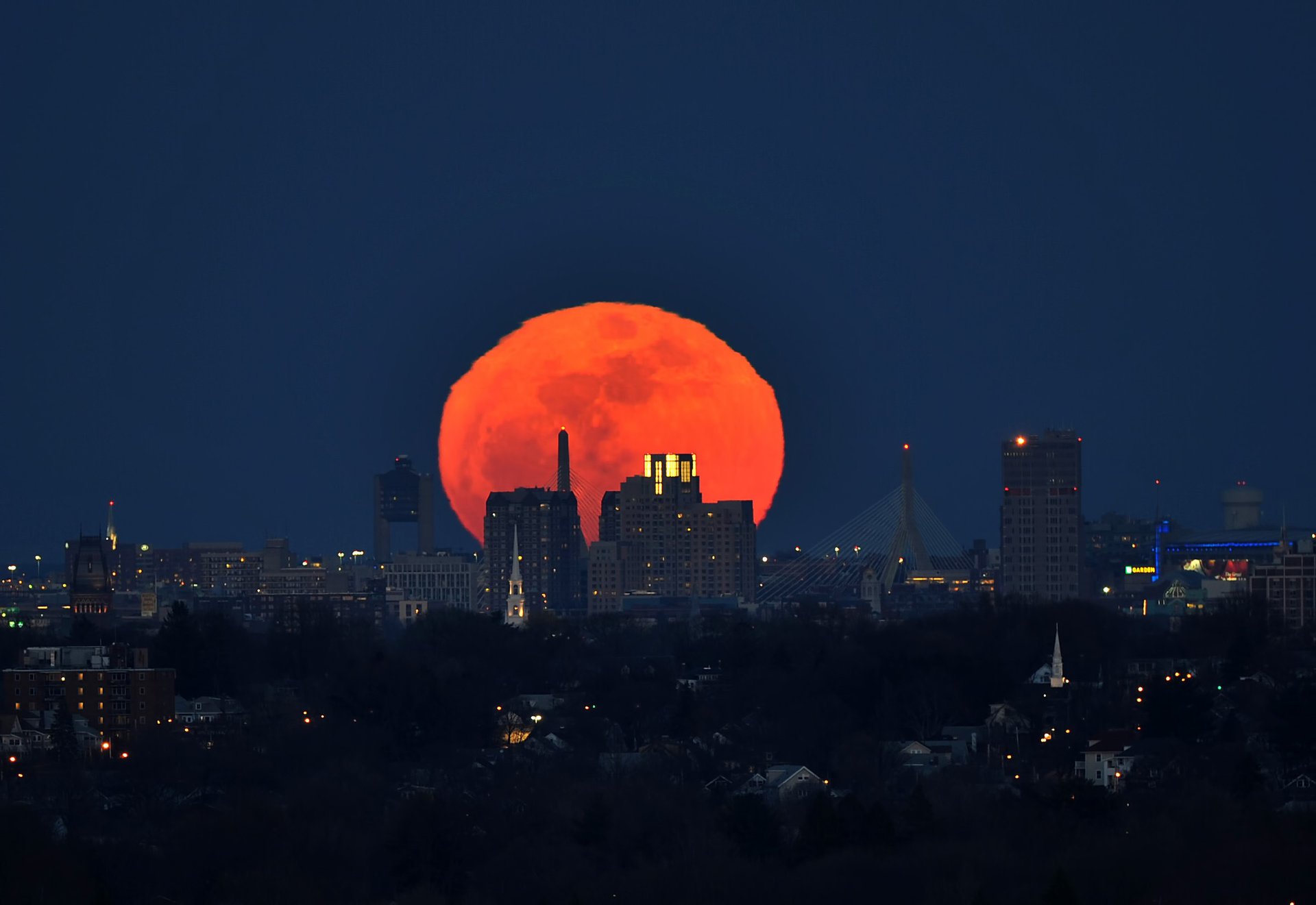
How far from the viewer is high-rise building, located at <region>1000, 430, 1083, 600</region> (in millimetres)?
177000

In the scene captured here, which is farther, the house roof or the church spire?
the church spire

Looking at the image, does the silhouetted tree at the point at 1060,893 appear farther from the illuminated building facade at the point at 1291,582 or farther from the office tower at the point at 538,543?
the office tower at the point at 538,543

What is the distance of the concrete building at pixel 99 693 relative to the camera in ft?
264

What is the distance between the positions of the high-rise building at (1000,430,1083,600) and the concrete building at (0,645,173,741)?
97343 millimetres

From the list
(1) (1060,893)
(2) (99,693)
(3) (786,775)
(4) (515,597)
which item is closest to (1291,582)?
(4) (515,597)

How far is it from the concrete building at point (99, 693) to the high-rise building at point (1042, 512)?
97.3 m

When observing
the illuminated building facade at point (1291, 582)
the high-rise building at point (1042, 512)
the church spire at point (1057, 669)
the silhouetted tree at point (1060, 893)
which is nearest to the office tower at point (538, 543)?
the high-rise building at point (1042, 512)

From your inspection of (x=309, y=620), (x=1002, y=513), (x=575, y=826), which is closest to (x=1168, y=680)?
(x=575, y=826)

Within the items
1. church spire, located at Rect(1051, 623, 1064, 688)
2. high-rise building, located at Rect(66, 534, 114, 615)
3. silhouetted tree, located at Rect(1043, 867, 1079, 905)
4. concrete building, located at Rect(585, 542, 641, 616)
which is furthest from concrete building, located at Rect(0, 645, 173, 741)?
concrete building, located at Rect(585, 542, 641, 616)

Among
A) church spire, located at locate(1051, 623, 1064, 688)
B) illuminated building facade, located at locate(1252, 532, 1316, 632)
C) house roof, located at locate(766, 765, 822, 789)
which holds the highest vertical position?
illuminated building facade, located at locate(1252, 532, 1316, 632)

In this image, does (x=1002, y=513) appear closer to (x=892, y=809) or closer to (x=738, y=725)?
(x=738, y=725)

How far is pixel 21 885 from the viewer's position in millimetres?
54125

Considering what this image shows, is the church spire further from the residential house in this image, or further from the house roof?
the house roof

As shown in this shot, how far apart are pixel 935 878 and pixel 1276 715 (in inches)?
755
